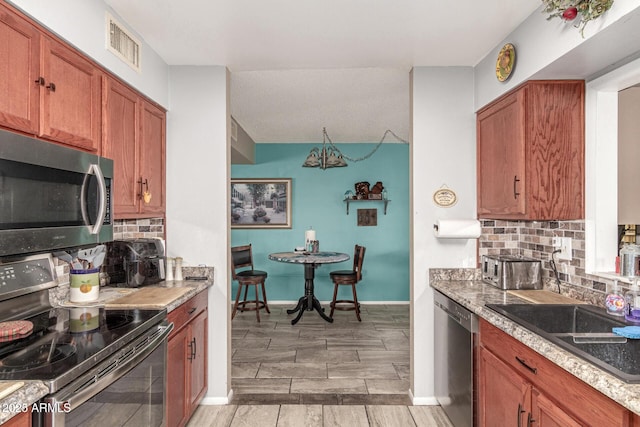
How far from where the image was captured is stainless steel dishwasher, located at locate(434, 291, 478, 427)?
2250 millimetres

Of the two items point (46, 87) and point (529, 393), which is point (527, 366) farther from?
point (46, 87)

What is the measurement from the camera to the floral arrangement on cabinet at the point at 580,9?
5.22 ft

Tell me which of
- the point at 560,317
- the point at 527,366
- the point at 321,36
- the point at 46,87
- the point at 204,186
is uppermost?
the point at 321,36

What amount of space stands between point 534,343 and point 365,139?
15.2 ft

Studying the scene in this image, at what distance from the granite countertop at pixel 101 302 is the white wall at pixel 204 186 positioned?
0.54ft

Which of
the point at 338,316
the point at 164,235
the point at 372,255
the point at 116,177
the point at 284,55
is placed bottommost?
the point at 338,316

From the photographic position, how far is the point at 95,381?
1.41 metres

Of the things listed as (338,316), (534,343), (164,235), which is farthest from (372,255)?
(534,343)

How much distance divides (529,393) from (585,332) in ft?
1.51

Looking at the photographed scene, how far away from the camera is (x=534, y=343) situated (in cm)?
159

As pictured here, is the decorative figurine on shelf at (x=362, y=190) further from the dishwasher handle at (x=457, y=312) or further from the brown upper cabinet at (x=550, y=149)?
the brown upper cabinet at (x=550, y=149)

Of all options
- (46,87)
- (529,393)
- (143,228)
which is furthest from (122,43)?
(529,393)

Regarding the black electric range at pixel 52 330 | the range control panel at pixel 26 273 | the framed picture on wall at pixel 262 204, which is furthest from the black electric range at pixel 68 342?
the framed picture on wall at pixel 262 204

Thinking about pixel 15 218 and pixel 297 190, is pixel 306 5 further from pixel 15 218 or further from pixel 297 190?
pixel 297 190
